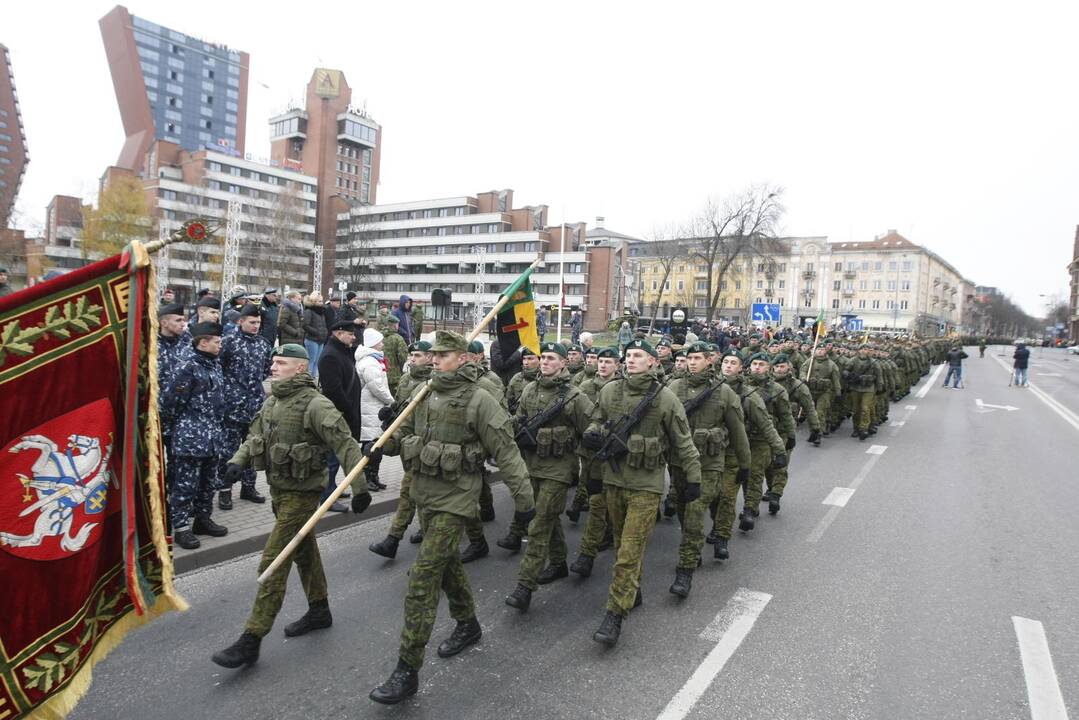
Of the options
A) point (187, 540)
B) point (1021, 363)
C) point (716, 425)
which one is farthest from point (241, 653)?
point (1021, 363)

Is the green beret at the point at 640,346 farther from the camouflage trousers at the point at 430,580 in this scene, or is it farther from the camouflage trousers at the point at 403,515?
the camouflage trousers at the point at 403,515

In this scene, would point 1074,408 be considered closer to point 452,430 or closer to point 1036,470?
point 1036,470

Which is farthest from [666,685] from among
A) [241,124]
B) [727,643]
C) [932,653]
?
[241,124]

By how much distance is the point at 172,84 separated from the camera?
121m

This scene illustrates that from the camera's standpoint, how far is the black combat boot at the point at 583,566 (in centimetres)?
554

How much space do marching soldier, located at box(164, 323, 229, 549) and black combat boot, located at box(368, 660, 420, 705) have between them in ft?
9.36

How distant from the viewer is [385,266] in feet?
301

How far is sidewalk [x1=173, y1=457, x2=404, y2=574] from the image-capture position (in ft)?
18.0

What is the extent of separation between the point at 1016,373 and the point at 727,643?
1247 inches

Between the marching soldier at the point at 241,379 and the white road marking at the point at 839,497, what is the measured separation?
702cm

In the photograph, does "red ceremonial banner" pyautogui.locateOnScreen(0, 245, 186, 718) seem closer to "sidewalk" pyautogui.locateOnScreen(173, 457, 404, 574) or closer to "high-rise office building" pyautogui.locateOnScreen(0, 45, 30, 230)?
"sidewalk" pyautogui.locateOnScreen(173, 457, 404, 574)

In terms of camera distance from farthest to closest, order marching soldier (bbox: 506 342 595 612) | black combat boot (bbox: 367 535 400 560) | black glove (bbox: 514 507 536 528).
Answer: black combat boot (bbox: 367 535 400 560)
marching soldier (bbox: 506 342 595 612)
black glove (bbox: 514 507 536 528)

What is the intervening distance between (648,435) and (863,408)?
10.4 metres

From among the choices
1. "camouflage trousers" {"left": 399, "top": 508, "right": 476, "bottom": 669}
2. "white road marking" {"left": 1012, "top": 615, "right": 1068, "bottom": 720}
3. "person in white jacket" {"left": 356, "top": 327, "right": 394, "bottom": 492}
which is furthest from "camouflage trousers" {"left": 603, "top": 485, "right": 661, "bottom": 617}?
"person in white jacket" {"left": 356, "top": 327, "right": 394, "bottom": 492}
